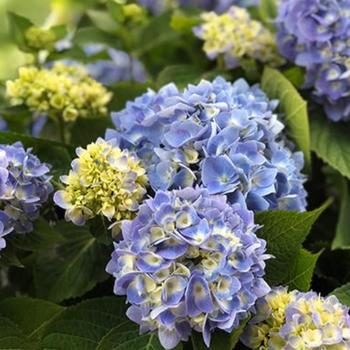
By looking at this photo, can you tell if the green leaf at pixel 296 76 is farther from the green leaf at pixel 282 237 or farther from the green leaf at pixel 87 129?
the green leaf at pixel 282 237

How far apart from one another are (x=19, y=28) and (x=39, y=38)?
37mm

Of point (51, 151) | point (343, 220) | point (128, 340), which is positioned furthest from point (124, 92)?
point (128, 340)

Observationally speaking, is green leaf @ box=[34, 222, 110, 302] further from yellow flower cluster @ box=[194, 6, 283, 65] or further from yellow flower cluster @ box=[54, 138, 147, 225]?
yellow flower cluster @ box=[194, 6, 283, 65]

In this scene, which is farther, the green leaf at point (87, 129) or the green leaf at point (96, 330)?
the green leaf at point (87, 129)

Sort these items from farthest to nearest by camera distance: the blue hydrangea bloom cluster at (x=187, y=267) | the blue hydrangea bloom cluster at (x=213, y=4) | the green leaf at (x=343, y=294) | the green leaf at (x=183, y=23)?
1. the blue hydrangea bloom cluster at (x=213, y=4)
2. the green leaf at (x=183, y=23)
3. the green leaf at (x=343, y=294)
4. the blue hydrangea bloom cluster at (x=187, y=267)

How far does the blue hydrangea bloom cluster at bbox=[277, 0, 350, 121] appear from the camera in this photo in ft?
2.96

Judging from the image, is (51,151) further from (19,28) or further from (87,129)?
(19,28)

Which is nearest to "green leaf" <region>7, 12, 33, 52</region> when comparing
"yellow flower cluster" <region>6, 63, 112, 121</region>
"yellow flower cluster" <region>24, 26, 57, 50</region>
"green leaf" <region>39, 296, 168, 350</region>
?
"yellow flower cluster" <region>24, 26, 57, 50</region>

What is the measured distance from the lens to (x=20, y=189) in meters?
0.70

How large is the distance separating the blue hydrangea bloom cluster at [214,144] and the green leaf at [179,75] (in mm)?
201

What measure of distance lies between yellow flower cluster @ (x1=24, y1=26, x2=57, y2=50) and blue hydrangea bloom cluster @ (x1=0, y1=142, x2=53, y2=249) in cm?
30

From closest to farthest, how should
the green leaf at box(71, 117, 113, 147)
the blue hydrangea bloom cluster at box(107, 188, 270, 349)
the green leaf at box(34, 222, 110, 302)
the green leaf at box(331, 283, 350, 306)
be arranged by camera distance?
1. the blue hydrangea bloom cluster at box(107, 188, 270, 349)
2. the green leaf at box(331, 283, 350, 306)
3. the green leaf at box(34, 222, 110, 302)
4. the green leaf at box(71, 117, 113, 147)

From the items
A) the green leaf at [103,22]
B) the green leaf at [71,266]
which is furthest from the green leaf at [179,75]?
the green leaf at [71,266]

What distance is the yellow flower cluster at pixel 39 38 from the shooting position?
1.00 meters
